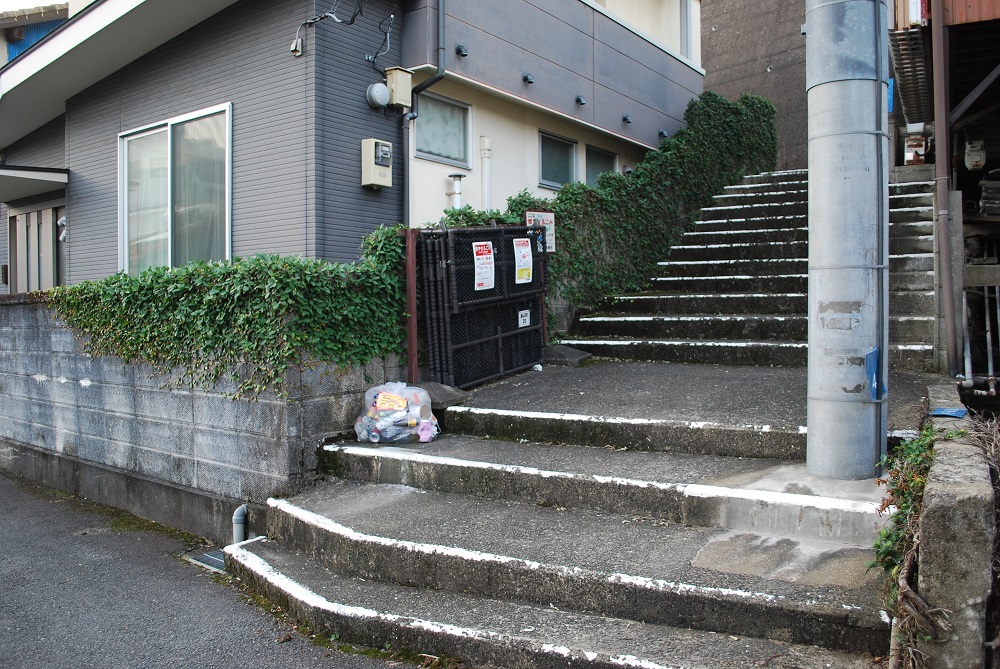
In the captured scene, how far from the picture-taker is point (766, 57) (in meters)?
17.9

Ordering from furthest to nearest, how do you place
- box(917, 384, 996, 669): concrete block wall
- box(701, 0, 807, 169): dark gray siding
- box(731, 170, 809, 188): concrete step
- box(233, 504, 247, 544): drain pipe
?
box(701, 0, 807, 169): dark gray siding → box(731, 170, 809, 188): concrete step → box(233, 504, 247, 544): drain pipe → box(917, 384, 996, 669): concrete block wall

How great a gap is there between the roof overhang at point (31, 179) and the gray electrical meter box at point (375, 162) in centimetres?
499

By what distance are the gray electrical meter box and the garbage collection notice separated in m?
1.59

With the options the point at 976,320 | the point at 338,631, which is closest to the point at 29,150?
the point at 338,631

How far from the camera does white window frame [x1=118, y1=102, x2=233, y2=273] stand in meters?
7.64

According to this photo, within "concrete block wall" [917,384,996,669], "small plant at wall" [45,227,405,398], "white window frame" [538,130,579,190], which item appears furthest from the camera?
"white window frame" [538,130,579,190]

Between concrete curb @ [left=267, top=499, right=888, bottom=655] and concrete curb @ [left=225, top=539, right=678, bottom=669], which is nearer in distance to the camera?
concrete curb @ [left=267, top=499, right=888, bottom=655]

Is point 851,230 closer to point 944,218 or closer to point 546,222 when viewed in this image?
point 944,218

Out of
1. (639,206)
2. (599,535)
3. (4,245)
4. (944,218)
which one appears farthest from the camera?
(4,245)

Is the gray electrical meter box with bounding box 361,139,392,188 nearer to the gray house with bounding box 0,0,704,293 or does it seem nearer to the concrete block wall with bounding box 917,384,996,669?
the gray house with bounding box 0,0,704,293

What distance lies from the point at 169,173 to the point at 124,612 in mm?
5564

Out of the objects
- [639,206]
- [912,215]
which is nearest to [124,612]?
[639,206]

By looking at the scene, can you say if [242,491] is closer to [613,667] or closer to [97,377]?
[97,377]

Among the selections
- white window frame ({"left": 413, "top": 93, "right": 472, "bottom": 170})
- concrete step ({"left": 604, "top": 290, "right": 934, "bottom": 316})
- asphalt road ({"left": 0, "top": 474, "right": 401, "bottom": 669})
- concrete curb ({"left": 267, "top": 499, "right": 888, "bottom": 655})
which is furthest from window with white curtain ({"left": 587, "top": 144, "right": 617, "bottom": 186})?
concrete curb ({"left": 267, "top": 499, "right": 888, "bottom": 655})
